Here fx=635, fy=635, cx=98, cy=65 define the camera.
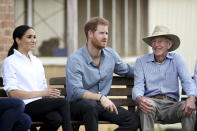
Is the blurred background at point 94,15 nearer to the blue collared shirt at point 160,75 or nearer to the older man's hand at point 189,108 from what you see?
the blue collared shirt at point 160,75

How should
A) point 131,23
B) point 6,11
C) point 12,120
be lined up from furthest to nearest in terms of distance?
point 131,23 → point 6,11 → point 12,120

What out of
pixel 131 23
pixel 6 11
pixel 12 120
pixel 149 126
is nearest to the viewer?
pixel 12 120

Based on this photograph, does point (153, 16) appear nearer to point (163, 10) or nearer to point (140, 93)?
point (163, 10)

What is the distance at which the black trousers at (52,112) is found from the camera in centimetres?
664

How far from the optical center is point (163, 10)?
1130 cm

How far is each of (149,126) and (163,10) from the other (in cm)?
483

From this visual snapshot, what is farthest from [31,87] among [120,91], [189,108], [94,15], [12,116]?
[94,15]

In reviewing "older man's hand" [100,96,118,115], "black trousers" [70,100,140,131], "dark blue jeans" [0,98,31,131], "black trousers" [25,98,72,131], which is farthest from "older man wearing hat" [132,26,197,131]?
"dark blue jeans" [0,98,31,131]

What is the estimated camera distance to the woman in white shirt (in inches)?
263

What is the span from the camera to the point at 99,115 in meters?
6.89

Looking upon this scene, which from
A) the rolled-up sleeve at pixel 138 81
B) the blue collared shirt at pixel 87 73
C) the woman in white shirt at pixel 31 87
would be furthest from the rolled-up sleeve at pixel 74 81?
the rolled-up sleeve at pixel 138 81

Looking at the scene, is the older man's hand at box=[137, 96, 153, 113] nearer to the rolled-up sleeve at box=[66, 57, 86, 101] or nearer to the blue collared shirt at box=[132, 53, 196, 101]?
the blue collared shirt at box=[132, 53, 196, 101]

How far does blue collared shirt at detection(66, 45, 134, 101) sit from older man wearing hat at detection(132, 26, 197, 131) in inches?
12.6

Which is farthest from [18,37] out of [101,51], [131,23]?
[131,23]
